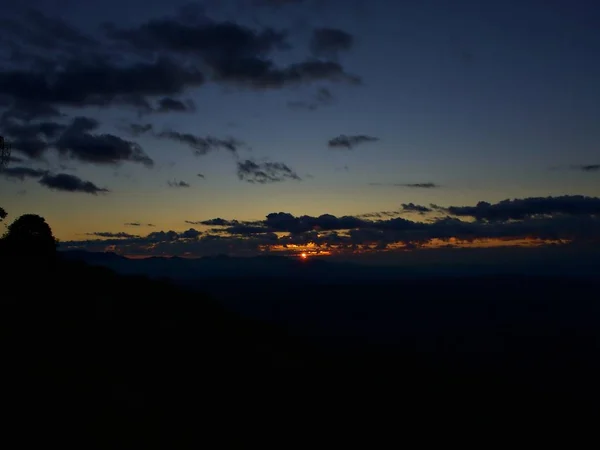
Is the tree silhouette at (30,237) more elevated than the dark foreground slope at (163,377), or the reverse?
the tree silhouette at (30,237)

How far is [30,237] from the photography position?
256ft

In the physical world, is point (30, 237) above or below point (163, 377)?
above

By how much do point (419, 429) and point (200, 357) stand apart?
23081mm

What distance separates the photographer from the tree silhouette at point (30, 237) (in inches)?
2928

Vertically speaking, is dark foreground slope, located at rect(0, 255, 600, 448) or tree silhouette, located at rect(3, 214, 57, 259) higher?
tree silhouette, located at rect(3, 214, 57, 259)

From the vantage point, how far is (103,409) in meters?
26.0

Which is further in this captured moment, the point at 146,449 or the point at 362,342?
the point at 362,342

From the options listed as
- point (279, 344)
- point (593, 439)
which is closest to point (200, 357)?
point (279, 344)

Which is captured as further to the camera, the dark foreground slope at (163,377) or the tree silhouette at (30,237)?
the tree silhouette at (30,237)

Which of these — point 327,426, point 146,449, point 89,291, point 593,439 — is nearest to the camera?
point 146,449

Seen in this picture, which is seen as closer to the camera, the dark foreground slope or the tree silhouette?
the dark foreground slope

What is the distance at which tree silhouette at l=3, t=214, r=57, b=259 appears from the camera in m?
74.4

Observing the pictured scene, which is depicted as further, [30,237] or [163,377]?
[30,237]

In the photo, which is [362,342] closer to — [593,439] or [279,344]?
[593,439]
